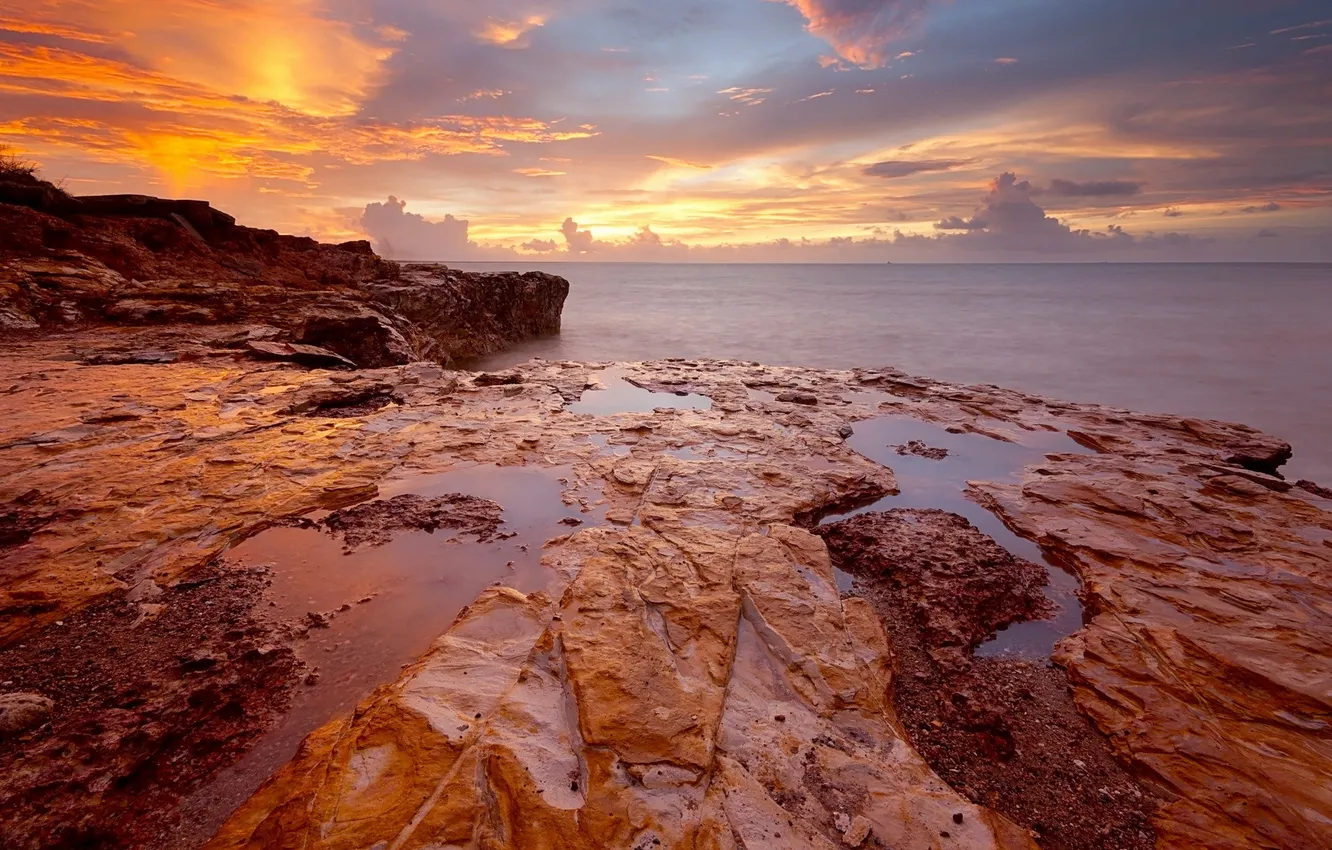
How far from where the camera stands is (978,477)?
27.0 feet

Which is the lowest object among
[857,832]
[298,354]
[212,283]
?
[857,832]

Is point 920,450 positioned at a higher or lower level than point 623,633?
lower

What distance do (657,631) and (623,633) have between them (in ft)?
0.96

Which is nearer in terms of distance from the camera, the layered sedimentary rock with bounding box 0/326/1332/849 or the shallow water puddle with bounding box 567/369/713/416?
the layered sedimentary rock with bounding box 0/326/1332/849

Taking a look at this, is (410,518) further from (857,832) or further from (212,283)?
(212,283)

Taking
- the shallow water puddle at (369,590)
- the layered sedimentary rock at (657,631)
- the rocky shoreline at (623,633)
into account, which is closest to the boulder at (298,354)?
the rocky shoreline at (623,633)

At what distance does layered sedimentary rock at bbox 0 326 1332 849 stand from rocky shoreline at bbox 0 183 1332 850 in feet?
0.08

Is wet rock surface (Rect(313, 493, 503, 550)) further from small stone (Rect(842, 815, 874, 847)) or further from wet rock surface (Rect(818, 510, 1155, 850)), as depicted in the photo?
small stone (Rect(842, 815, 874, 847))

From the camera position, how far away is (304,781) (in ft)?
9.46

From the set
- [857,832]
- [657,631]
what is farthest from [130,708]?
[857,832]

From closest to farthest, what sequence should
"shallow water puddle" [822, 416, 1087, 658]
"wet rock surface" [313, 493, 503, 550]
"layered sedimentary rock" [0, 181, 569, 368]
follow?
"shallow water puddle" [822, 416, 1087, 658] < "wet rock surface" [313, 493, 503, 550] < "layered sedimentary rock" [0, 181, 569, 368]

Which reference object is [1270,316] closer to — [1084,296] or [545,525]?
[1084,296]

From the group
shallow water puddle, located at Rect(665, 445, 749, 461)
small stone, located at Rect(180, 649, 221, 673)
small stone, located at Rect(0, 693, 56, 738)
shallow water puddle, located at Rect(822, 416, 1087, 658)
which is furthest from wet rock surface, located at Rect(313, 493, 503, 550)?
shallow water puddle, located at Rect(822, 416, 1087, 658)

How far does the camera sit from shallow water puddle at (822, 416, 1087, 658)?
192 inches
